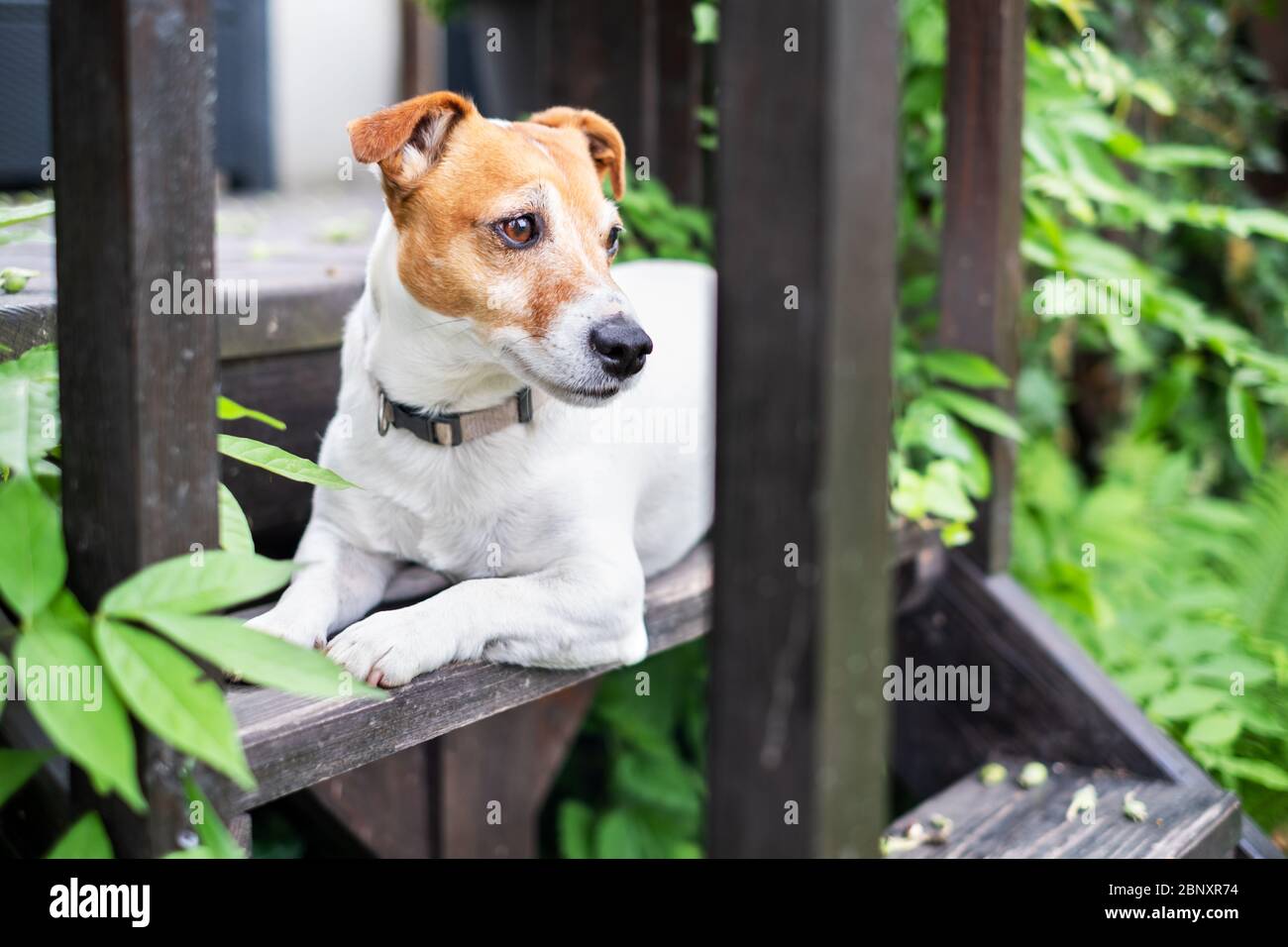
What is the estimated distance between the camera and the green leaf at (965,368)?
284 cm

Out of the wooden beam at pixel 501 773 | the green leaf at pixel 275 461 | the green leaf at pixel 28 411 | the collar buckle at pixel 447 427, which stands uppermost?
the green leaf at pixel 28 411

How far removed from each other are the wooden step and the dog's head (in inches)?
46.1

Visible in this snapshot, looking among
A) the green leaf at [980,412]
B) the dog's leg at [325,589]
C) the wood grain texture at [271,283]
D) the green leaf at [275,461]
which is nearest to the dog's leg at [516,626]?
the dog's leg at [325,589]

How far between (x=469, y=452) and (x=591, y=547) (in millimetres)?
270

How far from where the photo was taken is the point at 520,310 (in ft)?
6.75

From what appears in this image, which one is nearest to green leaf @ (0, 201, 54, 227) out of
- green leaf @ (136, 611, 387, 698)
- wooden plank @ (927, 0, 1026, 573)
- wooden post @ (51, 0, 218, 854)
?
wooden post @ (51, 0, 218, 854)

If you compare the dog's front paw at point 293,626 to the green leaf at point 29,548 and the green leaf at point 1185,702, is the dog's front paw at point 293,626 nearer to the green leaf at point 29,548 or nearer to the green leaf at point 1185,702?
the green leaf at point 29,548

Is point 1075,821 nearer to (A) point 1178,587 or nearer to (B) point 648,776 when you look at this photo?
(B) point 648,776

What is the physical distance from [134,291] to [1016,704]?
89.7 inches

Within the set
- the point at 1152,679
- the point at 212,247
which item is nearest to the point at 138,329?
the point at 212,247

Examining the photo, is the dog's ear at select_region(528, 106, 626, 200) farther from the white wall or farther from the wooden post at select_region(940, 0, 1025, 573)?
the white wall

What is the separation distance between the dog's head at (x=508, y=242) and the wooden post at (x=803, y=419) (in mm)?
829
